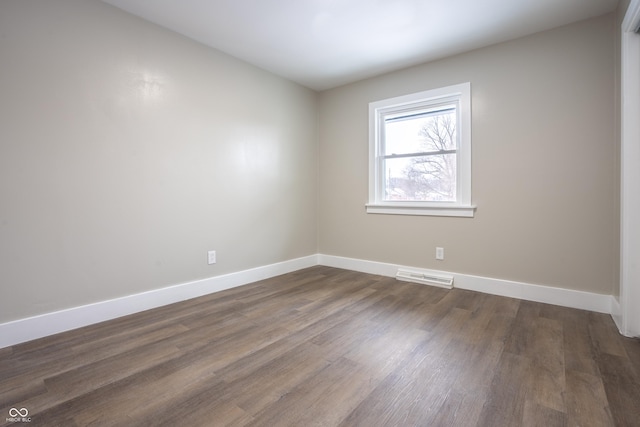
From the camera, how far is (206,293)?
9.63 ft

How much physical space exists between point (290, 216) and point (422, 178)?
5.52ft

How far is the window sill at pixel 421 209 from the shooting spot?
3.06 m

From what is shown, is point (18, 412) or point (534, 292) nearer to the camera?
point (18, 412)

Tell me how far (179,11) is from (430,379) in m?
3.09

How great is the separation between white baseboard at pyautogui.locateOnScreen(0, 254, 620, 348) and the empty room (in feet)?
0.06

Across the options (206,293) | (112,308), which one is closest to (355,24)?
(206,293)

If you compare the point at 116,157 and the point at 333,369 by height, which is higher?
the point at 116,157

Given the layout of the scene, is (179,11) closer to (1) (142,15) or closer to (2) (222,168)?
(1) (142,15)

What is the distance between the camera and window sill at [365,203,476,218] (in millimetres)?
3063

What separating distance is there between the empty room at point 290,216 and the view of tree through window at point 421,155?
0.03 meters

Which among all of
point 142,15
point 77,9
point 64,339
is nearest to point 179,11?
point 142,15

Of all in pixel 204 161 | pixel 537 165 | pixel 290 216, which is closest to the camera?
pixel 537 165

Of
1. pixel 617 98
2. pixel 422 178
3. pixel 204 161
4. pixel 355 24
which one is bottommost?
pixel 422 178

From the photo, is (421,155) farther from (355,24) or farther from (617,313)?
(617,313)
